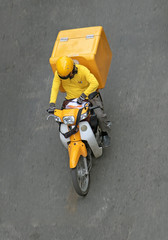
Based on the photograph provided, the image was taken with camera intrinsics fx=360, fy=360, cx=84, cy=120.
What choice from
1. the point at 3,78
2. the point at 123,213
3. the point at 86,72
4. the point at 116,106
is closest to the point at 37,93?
the point at 3,78

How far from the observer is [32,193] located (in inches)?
253

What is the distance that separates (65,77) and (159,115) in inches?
84.6

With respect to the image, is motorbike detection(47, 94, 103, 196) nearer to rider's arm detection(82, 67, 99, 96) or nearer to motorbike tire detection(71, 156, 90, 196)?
motorbike tire detection(71, 156, 90, 196)

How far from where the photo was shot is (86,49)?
6105 mm

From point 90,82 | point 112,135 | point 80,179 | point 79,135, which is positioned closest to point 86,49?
point 90,82

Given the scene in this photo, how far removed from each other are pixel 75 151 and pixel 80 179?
557mm

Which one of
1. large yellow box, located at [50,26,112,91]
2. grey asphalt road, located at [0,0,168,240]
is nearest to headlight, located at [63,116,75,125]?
large yellow box, located at [50,26,112,91]

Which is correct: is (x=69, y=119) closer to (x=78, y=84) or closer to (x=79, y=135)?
(x=79, y=135)

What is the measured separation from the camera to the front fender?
5.62 meters

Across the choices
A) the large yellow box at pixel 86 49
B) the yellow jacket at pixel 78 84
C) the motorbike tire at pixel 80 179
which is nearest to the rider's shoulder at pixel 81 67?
the yellow jacket at pixel 78 84

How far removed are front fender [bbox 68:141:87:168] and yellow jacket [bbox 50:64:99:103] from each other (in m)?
0.83

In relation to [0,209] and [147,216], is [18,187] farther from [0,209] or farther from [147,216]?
[147,216]

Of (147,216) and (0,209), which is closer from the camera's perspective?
(147,216)

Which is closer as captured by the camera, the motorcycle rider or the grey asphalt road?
the motorcycle rider
